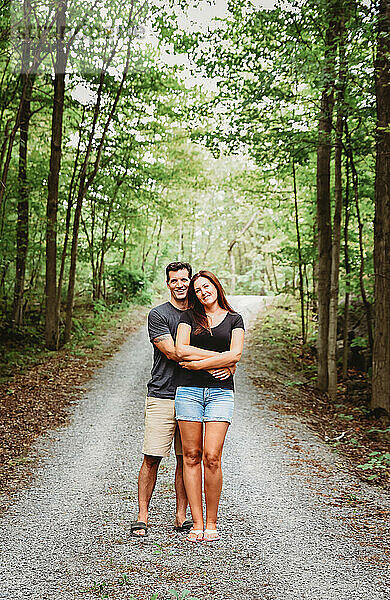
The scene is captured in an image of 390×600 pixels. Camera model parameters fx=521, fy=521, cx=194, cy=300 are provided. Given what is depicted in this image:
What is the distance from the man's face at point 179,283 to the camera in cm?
425

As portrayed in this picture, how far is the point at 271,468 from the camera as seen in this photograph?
652cm

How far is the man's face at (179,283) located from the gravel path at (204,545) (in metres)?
2.00

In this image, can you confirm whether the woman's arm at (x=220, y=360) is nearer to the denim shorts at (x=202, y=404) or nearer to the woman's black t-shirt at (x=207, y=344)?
the woman's black t-shirt at (x=207, y=344)

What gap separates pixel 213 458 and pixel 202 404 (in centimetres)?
43

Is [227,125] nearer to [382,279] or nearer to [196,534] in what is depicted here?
[382,279]

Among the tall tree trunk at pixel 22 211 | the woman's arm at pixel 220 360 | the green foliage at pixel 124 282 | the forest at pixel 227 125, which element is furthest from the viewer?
the green foliage at pixel 124 282

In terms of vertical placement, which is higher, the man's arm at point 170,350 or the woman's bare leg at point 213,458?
the man's arm at point 170,350

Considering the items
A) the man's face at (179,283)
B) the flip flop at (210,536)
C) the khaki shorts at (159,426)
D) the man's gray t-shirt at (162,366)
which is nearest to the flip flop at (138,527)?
the flip flop at (210,536)

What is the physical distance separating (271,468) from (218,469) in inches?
102

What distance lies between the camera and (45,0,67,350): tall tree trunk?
43.0 feet

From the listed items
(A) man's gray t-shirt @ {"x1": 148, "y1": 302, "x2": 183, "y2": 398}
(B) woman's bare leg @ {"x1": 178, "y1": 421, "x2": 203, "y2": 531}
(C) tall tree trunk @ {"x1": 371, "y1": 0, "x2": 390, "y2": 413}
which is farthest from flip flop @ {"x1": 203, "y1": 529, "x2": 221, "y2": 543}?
(C) tall tree trunk @ {"x1": 371, "y1": 0, "x2": 390, "y2": 413}

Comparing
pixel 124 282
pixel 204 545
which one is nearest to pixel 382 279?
pixel 204 545

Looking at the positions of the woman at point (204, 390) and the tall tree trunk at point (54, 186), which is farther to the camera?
the tall tree trunk at point (54, 186)

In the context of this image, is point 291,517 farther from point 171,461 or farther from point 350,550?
point 171,461
